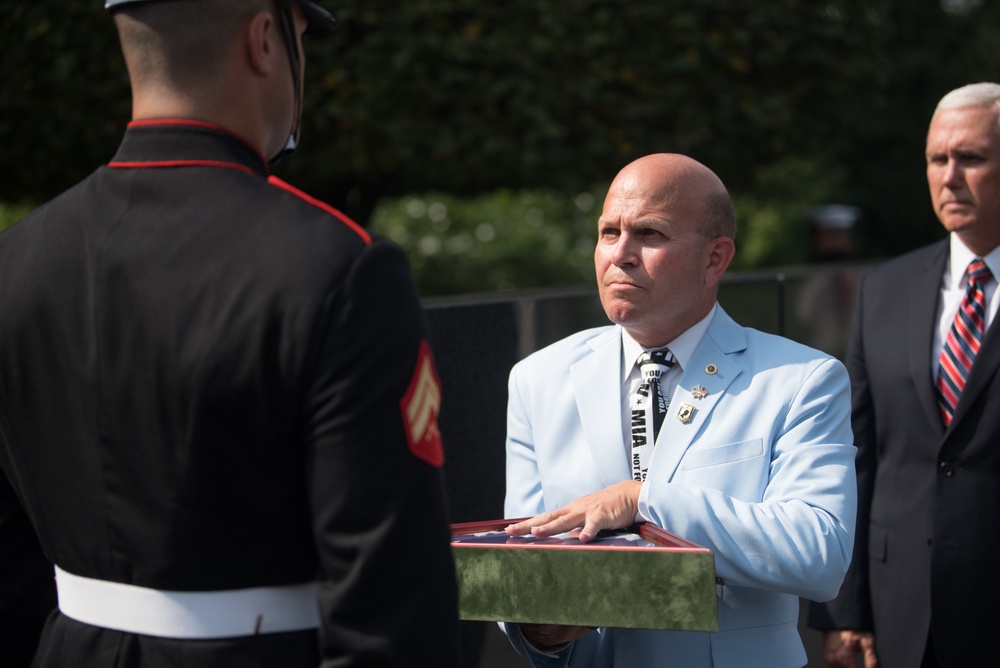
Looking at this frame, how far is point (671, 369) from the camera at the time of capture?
292 centimetres

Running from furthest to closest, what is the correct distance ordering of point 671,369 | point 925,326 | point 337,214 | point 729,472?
point 925,326
point 671,369
point 729,472
point 337,214

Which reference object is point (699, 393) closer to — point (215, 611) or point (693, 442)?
point (693, 442)

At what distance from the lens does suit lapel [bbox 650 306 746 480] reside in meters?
2.75

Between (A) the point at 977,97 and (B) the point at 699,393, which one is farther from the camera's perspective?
(A) the point at 977,97

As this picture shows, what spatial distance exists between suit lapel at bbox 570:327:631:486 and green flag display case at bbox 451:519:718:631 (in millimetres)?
434

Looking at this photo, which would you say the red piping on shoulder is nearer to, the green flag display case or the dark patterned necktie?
the green flag display case

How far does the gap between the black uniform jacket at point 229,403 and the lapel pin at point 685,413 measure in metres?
1.11

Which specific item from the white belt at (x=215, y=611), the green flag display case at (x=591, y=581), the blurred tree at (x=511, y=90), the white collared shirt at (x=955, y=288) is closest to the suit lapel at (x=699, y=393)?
the green flag display case at (x=591, y=581)

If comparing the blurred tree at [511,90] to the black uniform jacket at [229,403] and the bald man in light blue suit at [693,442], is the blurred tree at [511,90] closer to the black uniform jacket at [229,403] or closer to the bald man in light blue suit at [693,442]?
the bald man in light blue suit at [693,442]

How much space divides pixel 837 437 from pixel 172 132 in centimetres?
165

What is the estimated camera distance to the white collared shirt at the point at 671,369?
9.48 feet

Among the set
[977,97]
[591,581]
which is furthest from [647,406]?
[977,97]

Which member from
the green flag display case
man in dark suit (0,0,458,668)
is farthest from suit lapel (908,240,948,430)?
man in dark suit (0,0,458,668)

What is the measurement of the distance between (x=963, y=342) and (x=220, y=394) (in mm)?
2684
